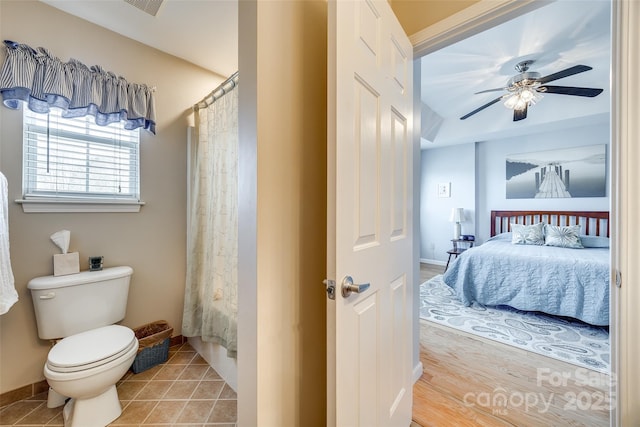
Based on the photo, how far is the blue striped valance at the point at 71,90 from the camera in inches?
58.4

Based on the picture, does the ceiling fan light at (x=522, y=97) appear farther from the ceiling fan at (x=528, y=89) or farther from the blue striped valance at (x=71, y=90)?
the blue striped valance at (x=71, y=90)

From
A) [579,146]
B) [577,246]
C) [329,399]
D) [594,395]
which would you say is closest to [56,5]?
[329,399]

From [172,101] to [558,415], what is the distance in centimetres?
345

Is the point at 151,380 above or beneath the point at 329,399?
beneath

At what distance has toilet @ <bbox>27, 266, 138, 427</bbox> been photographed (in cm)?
130

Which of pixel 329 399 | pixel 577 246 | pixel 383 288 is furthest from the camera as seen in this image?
pixel 577 246

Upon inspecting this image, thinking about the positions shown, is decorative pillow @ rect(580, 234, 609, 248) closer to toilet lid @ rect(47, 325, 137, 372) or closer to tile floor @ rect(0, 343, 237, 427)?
tile floor @ rect(0, 343, 237, 427)

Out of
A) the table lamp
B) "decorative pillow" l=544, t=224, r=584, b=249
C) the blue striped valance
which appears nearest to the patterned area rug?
"decorative pillow" l=544, t=224, r=584, b=249

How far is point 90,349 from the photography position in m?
1.40

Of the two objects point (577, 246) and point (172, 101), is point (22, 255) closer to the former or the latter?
point (172, 101)

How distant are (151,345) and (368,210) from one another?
6.43 feet

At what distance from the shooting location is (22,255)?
158cm

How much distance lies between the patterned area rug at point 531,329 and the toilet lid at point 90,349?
8.65 feet

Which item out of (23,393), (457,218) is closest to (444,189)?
(457,218)
